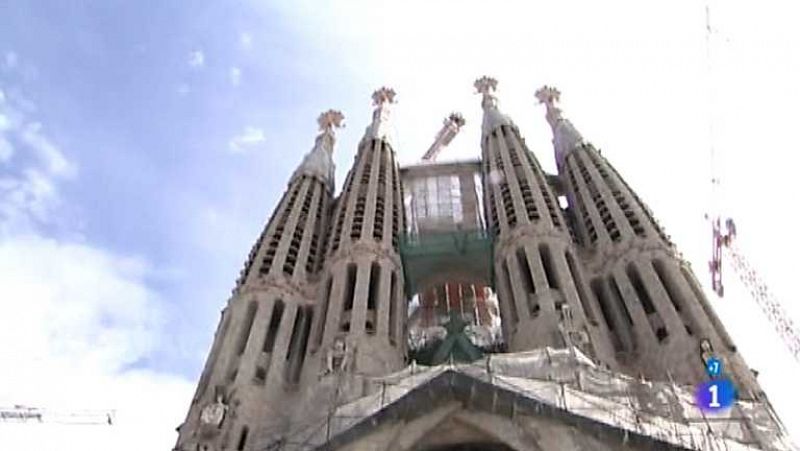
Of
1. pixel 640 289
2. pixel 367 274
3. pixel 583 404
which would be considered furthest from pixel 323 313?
pixel 583 404

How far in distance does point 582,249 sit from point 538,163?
7700 mm

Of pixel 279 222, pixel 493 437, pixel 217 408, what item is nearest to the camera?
pixel 493 437

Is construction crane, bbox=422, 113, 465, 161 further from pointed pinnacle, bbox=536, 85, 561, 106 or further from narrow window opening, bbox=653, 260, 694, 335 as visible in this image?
narrow window opening, bbox=653, 260, 694, 335

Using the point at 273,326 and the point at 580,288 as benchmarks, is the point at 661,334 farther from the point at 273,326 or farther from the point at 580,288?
the point at 273,326

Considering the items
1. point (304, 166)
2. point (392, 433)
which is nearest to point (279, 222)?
point (304, 166)

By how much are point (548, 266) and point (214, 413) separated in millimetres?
13537

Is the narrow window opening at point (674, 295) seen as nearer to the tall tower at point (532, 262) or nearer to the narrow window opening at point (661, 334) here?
the narrow window opening at point (661, 334)

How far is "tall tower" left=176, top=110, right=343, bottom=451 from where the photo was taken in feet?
89.6

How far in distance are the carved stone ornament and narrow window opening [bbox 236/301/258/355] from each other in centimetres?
340

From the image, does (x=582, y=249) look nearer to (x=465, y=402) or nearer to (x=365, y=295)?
(x=365, y=295)

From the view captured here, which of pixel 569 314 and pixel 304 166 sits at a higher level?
pixel 304 166

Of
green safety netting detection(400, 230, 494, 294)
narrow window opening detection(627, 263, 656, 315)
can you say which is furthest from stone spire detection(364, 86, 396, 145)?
narrow window opening detection(627, 263, 656, 315)

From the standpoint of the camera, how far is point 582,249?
37.2 metres

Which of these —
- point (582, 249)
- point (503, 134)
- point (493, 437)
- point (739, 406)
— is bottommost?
point (493, 437)
